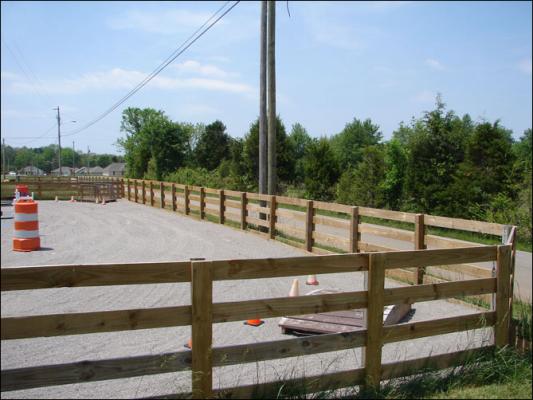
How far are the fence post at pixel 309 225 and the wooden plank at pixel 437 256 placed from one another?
20.4ft

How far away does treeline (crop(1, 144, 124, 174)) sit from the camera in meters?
2.78

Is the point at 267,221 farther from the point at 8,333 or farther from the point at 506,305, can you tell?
the point at 8,333

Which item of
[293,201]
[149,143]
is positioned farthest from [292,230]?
[149,143]

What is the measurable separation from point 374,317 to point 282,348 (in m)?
→ 0.76

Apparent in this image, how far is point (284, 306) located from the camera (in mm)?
3404

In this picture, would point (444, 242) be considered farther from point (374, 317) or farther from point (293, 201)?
point (293, 201)

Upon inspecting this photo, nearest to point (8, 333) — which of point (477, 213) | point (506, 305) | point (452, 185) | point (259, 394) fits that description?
point (259, 394)

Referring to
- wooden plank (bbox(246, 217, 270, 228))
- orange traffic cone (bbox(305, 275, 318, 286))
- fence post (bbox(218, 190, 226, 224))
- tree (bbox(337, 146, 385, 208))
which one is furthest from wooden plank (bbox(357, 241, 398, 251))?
tree (bbox(337, 146, 385, 208))

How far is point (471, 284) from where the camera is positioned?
4293mm

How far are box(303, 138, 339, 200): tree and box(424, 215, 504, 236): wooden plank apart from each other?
14.5 m

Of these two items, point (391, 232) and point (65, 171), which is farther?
point (391, 232)

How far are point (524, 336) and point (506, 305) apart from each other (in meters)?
0.31

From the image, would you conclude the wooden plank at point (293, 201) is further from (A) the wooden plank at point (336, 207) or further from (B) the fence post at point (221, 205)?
(B) the fence post at point (221, 205)

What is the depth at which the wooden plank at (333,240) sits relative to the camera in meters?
9.37
